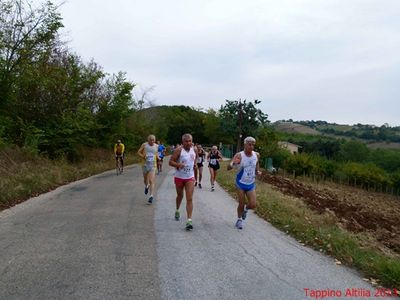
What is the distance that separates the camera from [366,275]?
587cm

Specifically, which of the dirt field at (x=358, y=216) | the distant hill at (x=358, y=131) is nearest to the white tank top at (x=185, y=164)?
the dirt field at (x=358, y=216)

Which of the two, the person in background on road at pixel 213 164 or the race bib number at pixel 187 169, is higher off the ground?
the race bib number at pixel 187 169

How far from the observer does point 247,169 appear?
8.40 meters

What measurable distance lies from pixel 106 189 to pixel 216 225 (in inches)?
278

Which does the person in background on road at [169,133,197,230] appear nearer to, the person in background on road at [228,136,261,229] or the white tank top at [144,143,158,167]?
the person in background on road at [228,136,261,229]

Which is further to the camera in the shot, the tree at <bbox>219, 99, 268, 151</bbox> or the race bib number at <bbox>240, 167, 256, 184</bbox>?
the tree at <bbox>219, 99, 268, 151</bbox>

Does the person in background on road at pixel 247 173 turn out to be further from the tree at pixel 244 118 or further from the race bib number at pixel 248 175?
the tree at pixel 244 118

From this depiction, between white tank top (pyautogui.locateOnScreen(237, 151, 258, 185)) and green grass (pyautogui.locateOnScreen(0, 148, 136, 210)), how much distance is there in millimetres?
6326

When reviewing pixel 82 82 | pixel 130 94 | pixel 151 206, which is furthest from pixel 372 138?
pixel 151 206

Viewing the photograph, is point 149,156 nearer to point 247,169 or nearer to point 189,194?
point 189,194

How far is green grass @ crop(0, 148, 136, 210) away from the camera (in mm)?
12086

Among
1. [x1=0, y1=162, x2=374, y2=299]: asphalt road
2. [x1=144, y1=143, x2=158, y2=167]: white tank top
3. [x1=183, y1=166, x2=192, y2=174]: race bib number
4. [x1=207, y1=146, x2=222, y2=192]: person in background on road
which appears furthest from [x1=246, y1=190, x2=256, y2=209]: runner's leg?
[x1=207, y1=146, x2=222, y2=192]: person in background on road

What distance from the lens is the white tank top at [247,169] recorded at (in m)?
8.40

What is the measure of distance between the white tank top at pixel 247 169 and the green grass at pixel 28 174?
6.33 meters
